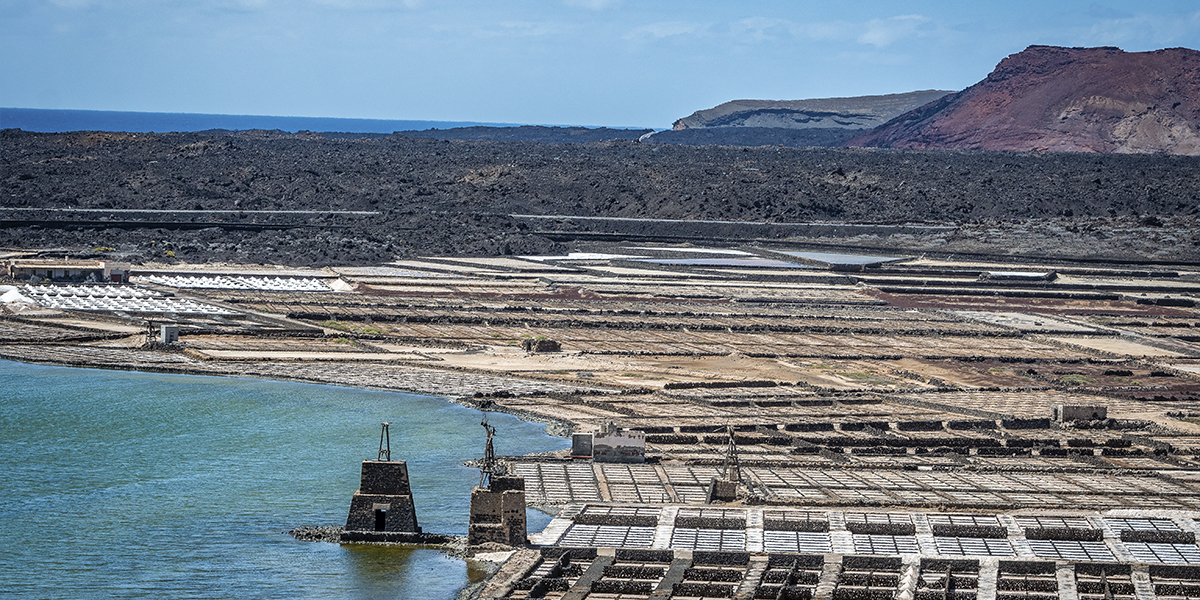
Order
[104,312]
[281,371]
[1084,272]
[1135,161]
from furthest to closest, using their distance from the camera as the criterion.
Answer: [1135,161]
[1084,272]
[104,312]
[281,371]

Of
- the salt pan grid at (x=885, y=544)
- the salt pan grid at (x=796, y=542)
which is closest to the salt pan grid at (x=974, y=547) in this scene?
the salt pan grid at (x=885, y=544)

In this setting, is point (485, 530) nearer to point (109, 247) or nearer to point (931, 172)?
point (109, 247)

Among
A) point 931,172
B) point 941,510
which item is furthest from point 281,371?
point 931,172

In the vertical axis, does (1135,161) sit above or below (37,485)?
above

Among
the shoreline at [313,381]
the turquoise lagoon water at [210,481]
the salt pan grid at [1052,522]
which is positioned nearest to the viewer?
the turquoise lagoon water at [210,481]

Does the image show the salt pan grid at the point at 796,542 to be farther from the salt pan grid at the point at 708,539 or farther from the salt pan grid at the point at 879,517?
the salt pan grid at the point at 879,517

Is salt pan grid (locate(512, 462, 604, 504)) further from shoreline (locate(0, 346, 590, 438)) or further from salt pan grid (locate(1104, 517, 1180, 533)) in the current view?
salt pan grid (locate(1104, 517, 1180, 533))
